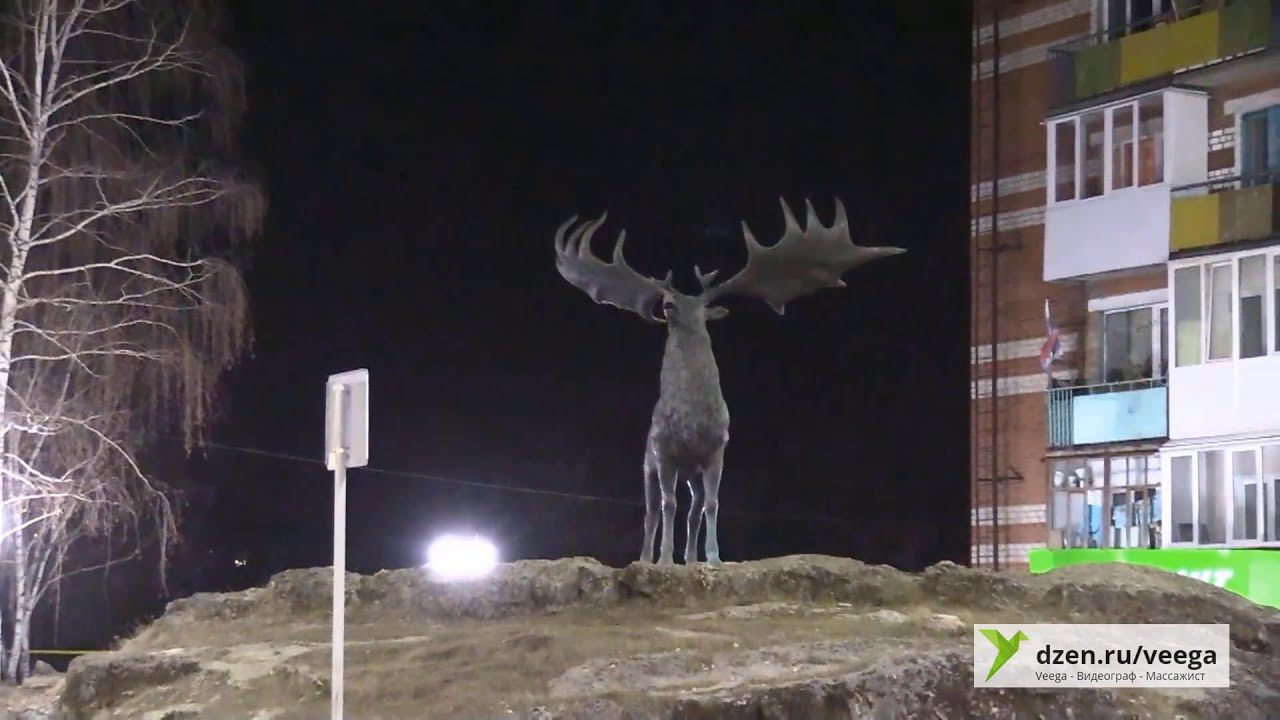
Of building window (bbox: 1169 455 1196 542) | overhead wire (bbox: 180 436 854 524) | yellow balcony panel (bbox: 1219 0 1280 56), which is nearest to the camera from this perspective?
yellow balcony panel (bbox: 1219 0 1280 56)

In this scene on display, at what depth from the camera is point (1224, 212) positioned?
2669cm

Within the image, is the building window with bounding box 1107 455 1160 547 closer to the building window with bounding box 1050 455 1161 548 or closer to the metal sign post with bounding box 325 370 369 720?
the building window with bounding box 1050 455 1161 548

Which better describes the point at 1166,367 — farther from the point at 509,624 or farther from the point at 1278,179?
the point at 509,624

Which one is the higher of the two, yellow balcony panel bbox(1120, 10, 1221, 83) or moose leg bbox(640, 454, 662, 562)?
yellow balcony panel bbox(1120, 10, 1221, 83)

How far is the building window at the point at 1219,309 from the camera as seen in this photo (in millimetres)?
26703

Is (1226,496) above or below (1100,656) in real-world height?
above

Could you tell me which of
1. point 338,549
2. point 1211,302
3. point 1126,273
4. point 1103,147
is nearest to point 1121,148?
point 1103,147

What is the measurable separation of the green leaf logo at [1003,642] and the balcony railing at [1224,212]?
14540 millimetres

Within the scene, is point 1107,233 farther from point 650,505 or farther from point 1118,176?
point 650,505

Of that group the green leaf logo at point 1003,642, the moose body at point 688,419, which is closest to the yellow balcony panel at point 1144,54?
the moose body at point 688,419

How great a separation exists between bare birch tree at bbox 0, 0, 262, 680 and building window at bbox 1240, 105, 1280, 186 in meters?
14.7

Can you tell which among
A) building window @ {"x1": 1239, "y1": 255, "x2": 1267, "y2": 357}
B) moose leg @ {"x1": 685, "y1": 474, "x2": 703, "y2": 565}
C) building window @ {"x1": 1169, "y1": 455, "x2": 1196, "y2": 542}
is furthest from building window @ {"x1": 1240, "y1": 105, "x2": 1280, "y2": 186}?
moose leg @ {"x1": 685, "y1": 474, "x2": 703, "y2": 565}

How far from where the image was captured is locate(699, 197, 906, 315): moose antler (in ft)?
54.4

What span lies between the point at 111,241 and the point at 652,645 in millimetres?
13343
